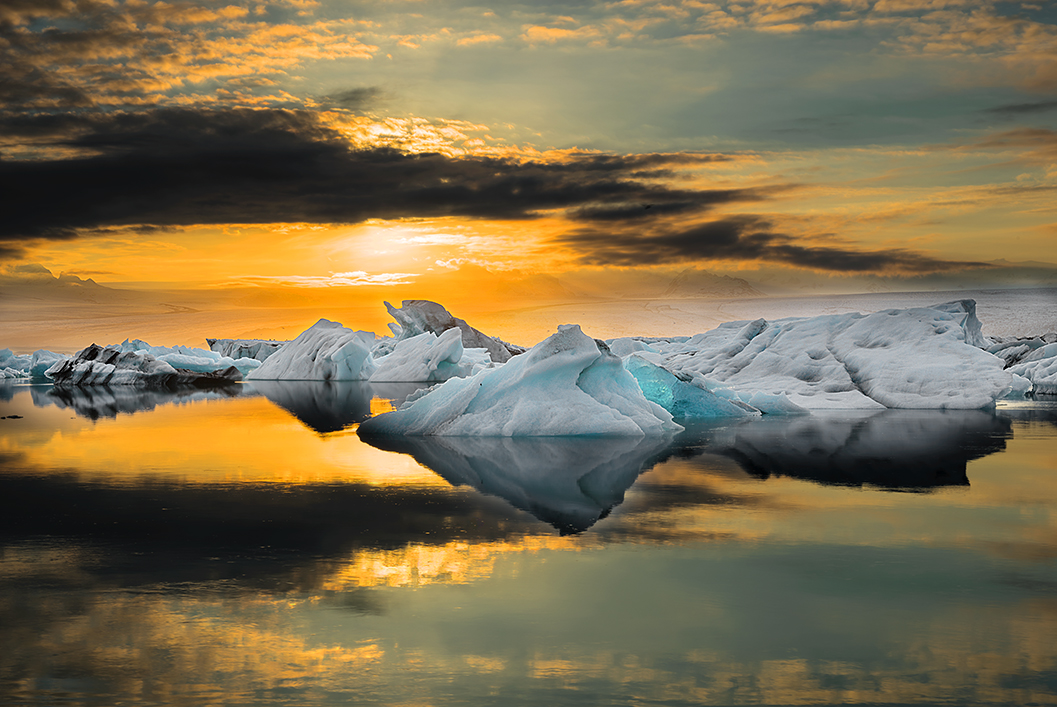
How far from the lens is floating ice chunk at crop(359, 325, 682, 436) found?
12.6 m

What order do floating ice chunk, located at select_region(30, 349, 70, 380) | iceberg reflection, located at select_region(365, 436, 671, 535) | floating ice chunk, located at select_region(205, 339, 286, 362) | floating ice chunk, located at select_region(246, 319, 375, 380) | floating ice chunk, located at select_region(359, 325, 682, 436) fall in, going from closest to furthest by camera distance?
1. iceberg reflection, located at select_region(365, 436, 671, 535)
2. floating ice chunk, located at select_region(359, 325, 682, 436)
3. floating ice chunk, located at select_region(246, 319, 375, 380)
4. floating ice chunk, located at select_region(30, 349, 70, 380)
5. floating ice chunk, located at select_region(205, 339, 286, 362)

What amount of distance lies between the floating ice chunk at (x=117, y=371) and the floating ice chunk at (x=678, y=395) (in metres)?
21.5

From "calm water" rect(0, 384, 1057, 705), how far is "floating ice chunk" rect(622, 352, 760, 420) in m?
6.27

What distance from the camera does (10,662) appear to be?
11.8ft

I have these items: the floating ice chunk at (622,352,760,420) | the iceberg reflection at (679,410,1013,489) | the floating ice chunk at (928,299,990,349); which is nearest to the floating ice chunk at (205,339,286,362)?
the floating ice chunk at (622,352,760,420)

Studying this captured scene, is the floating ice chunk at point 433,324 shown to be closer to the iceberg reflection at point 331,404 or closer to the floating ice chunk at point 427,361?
the floating ice chunk at point 427,361

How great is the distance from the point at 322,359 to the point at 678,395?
77.9 ft

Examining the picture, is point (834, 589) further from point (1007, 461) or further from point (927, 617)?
point (1007, 461)

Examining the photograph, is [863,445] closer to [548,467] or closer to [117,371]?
[548,467]

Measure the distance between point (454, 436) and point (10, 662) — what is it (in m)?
9.06

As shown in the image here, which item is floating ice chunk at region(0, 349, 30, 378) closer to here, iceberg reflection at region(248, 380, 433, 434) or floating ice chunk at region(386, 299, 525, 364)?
floating ice chunk at region(386, 299, 525, 364)

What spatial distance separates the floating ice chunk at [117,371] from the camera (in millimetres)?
31703

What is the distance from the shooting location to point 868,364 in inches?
818

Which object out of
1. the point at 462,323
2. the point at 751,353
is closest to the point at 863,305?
the point at 462,323
